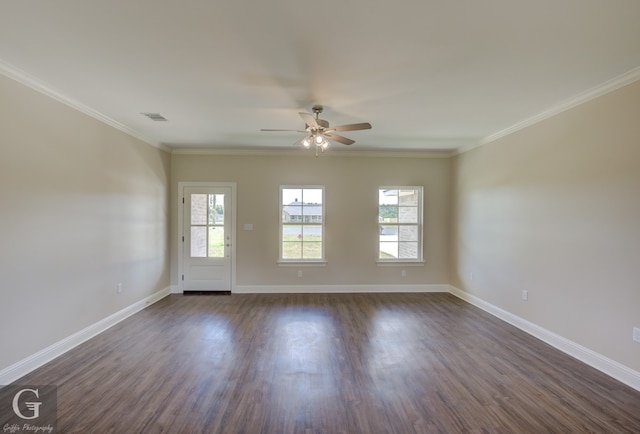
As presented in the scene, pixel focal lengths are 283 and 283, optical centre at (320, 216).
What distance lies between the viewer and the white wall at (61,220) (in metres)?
2.48

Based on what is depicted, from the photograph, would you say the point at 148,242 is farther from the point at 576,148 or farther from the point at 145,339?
the point at 576,148

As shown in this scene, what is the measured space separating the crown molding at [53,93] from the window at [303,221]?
273 centimetres

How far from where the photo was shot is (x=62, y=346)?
299 centimetres

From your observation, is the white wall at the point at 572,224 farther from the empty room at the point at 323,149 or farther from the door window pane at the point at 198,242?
the door window pane at the point at 198,242

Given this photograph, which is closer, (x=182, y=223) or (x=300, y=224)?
(x=182, y=223)

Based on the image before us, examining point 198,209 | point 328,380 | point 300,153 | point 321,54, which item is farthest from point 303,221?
point 321,54

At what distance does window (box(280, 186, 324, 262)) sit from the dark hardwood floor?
167cm

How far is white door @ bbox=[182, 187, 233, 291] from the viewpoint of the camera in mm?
5340

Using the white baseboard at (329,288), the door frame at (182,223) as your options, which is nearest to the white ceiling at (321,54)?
the door frame at (182,223)

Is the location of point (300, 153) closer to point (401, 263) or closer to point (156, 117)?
point (156, 117)

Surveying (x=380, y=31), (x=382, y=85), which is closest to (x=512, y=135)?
(x=382, y=85)

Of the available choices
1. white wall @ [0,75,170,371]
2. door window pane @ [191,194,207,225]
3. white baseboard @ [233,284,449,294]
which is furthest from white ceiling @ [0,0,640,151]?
white baseboard @ [233,284,449,294]

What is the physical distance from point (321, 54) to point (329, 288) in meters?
4.20

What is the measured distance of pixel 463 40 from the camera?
6.57 ft
